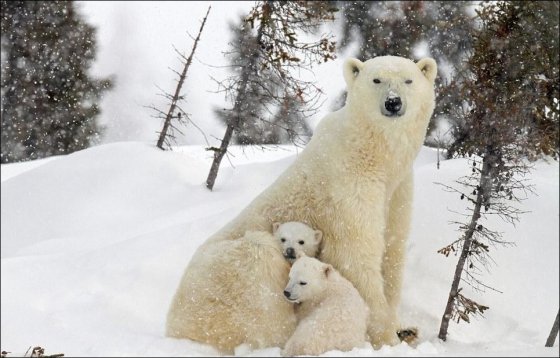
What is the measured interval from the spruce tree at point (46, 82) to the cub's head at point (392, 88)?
17.2 m

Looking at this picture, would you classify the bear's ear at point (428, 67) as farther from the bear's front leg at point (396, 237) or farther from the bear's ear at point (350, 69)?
the bear's front leg at point (396, 237)

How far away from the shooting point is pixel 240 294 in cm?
450

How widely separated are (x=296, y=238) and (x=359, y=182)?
645mm

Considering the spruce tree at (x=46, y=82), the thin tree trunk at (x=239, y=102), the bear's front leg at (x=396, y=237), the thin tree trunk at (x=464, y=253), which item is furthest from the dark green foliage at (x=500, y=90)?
the spruce tree at (x=46, y=82)

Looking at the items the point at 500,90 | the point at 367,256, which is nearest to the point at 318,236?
the point at 367,256

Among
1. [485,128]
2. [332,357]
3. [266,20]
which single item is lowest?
[332,357]

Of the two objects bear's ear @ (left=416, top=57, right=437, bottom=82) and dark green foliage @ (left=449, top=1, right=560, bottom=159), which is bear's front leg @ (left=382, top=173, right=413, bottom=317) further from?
dark green foliage @ (left=449, top=1, right=560, bottom=159)

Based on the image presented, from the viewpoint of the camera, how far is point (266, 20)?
35.9ft

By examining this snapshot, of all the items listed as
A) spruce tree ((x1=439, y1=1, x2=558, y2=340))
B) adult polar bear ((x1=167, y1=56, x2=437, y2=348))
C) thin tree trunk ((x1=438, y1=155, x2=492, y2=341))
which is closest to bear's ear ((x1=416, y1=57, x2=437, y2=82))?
adult polar bear ((x1=167, y1=56, x2=437, y2=348))

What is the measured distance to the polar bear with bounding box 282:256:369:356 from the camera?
4035mm

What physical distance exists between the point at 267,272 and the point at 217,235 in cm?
69

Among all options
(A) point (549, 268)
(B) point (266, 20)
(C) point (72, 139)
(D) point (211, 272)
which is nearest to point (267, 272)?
(D) point (211, 272)

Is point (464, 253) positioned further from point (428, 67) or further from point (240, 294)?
point (240, 294)

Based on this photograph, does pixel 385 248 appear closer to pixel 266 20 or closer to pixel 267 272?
pixel 267 272
